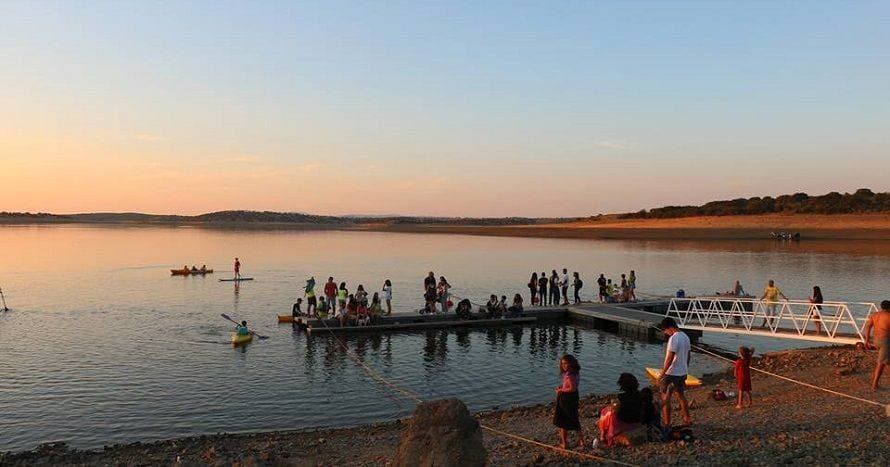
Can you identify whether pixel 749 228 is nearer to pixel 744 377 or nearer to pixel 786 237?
pixel 786 237

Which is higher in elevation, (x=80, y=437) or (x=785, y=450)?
(x=785, y=450)

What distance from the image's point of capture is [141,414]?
16.3 metres

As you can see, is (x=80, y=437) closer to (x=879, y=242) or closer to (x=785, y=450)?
(x=785, y=450)

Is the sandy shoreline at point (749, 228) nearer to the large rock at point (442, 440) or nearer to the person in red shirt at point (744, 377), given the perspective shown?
the person in red shirt at point (744, 377)

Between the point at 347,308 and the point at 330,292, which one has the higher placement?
the point at 330,292

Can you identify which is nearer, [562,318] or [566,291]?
[562,318]

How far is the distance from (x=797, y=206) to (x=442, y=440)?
134 metres

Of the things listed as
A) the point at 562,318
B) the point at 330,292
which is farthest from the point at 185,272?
the point at 562,318

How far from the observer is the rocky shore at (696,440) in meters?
9.47

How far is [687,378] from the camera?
751 inches

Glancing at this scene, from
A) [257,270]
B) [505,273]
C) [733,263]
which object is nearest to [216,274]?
[257,270]

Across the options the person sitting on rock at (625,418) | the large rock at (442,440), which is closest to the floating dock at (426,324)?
the person sitting on rock at (625,418)

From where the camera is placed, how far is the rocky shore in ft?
31.1

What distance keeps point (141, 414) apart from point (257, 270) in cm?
4208
